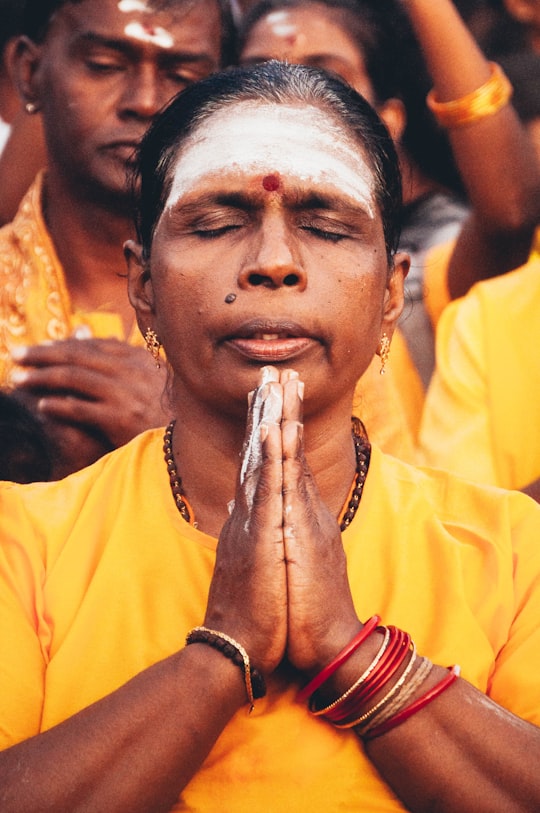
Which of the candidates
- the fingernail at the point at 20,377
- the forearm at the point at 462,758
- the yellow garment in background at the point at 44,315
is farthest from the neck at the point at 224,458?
the yellow garment in background at the point at 44,315

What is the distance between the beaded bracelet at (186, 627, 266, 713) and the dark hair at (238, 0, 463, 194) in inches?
117

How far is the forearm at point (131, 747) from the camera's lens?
90.3 inches

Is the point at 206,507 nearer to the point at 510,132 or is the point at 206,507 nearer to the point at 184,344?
the point at 184,344

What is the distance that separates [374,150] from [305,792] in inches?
52.4

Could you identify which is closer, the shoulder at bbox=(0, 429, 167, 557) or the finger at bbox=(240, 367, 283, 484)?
the finger at bbox=(240, 367, 283, 484)

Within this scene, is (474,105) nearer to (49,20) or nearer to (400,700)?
(49,20)

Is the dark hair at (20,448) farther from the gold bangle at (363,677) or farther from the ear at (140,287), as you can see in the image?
the gold bangle at (363,677)

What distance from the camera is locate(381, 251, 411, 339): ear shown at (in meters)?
2.95

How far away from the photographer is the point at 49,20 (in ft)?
15.6

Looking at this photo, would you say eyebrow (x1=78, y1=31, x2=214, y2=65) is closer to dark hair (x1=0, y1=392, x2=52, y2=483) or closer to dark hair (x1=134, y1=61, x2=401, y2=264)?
dark hair (x1=0, y1=392, x2=52, y2=483)

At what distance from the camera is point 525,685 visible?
2551 millimetres

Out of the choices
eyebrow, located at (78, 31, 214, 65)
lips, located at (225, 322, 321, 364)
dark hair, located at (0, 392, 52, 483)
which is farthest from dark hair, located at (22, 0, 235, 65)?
lips, located at (225, 322, 321, 364)

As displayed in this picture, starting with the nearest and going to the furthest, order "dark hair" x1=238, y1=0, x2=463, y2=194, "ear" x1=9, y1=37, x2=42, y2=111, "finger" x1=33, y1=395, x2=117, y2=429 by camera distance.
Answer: "finger" x1=33, y1=395, x2=117, y2=429, "ear" x1=9, y1=37, x2=42, y2=111, "dark hair" x1=238, y1=0, x2=463, y2=194

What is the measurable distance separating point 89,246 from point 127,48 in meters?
0.69
